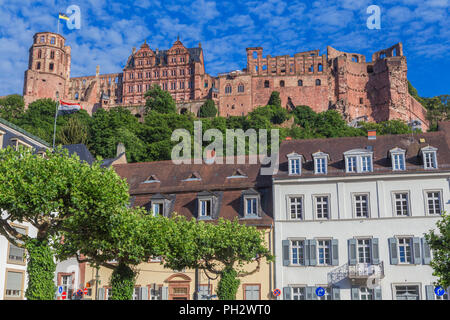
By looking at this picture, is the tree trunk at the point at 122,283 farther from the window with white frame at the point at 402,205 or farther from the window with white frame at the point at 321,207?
the window with white frame at the point at 402,205

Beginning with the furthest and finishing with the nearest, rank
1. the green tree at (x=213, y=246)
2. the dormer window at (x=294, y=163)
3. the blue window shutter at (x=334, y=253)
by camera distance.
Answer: the dormer window at (x=294, y=163)
the blue window shutter at (x=334, y=253)
the green tree at (x=213, y=246)

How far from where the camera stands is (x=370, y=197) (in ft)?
124

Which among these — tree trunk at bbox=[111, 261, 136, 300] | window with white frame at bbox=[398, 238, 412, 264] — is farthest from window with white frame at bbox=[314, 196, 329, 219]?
tree trunk at bbox=[111, 261, 136, 300]

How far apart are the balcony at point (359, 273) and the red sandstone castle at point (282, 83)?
93.7 meters

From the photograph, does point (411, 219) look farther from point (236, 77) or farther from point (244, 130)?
point (236, 77)

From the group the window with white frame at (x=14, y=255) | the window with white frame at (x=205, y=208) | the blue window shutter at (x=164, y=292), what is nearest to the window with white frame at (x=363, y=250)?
the window with white frame at (x=205, y=208)

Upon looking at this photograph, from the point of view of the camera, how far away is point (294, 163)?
1545 inches

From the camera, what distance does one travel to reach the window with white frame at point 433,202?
3662 centimetres

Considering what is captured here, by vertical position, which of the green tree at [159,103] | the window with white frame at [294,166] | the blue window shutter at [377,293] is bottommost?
the blue window shutter at [377,293]

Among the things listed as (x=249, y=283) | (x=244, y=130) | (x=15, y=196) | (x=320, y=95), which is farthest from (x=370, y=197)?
(x=320, y=95)

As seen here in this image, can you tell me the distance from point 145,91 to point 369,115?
55000 mm

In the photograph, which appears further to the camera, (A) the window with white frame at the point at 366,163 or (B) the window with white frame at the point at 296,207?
(A) the window with white frame at the point at 366,163

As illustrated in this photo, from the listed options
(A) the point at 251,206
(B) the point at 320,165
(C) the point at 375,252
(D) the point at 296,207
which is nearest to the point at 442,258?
(C) the point at 375,252

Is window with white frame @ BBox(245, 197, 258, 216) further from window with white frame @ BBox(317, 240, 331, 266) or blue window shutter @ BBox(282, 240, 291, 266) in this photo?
window with white frame @ BBox(317, 240, 331, 266)
